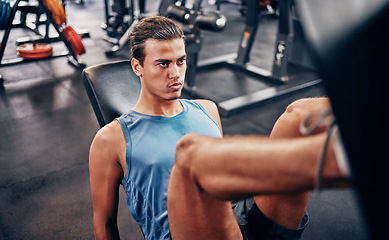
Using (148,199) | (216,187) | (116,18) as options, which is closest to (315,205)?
(148,199)

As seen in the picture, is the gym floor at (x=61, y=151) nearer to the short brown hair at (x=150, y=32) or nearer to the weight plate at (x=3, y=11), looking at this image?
the weight plate at (x=3, y=11)

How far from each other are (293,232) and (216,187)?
0.62 metres

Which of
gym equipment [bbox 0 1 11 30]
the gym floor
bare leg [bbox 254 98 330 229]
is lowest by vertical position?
the gym floor

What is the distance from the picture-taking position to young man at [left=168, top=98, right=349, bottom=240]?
21.7 inches

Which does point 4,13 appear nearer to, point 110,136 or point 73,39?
point 73,39

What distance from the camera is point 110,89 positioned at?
1.52 m

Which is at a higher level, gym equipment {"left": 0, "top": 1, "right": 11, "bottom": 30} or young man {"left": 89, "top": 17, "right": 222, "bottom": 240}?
young man {"left": 89, "top": 17, "right": 222, "bottom": 240}

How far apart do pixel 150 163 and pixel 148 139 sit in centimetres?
10

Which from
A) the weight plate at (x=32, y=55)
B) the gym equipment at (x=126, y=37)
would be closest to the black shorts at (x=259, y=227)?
the gym equipment at (x=126, y=37)

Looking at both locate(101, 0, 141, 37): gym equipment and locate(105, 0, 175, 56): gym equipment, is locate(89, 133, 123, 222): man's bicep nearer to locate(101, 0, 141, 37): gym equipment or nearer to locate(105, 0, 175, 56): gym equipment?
locate(105, 0, 175, 56): gym equipment

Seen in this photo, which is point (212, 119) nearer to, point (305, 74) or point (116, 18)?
point (305, 74)

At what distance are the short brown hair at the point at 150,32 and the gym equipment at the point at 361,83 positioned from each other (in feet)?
2.89

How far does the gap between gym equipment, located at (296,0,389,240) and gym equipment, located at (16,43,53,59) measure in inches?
173

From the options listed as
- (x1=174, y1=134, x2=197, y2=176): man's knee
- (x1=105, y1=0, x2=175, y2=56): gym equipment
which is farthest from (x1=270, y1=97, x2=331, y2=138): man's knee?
(x1=105, y1=0, x2=175, y2=56): gym equipment
